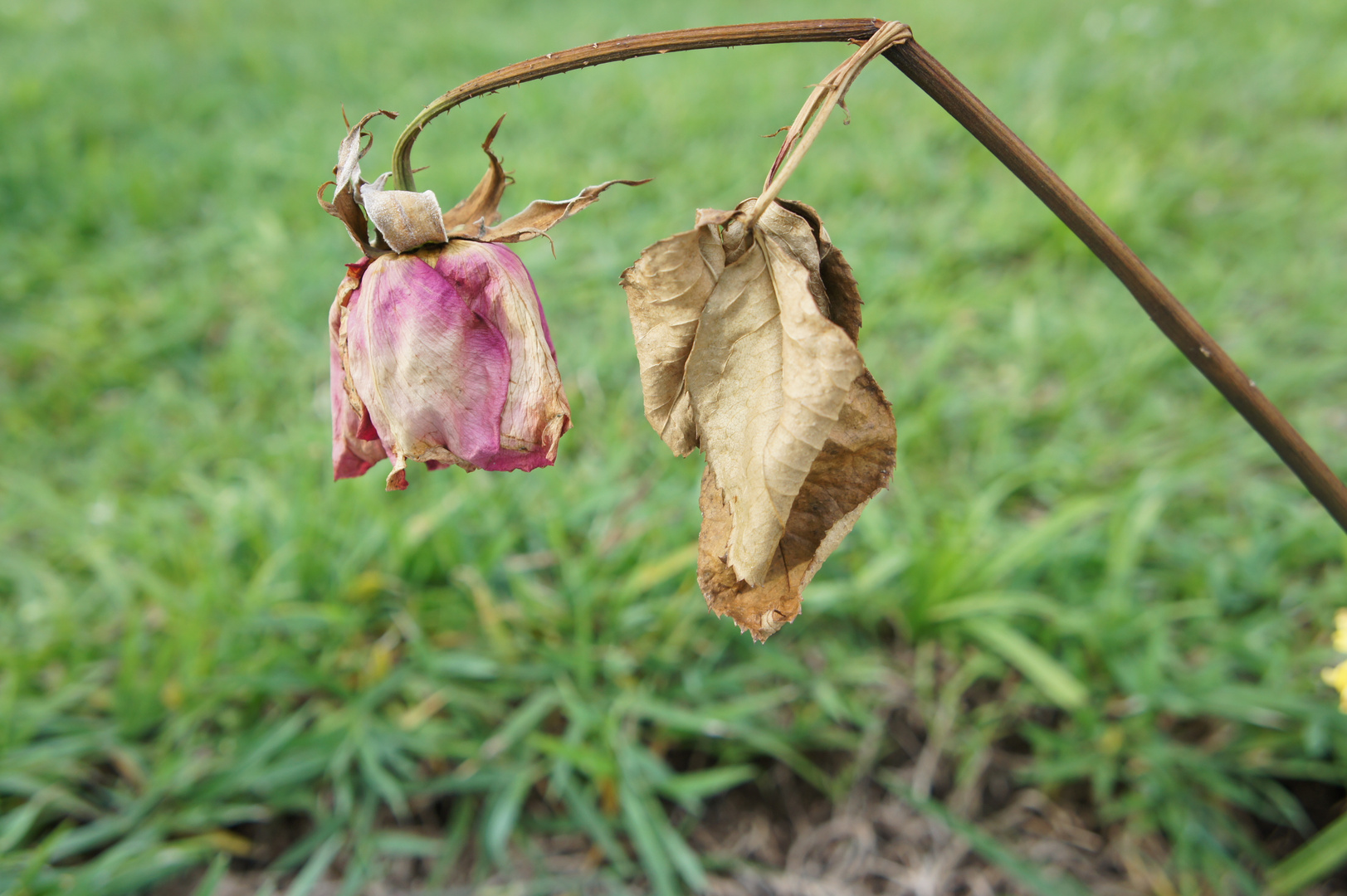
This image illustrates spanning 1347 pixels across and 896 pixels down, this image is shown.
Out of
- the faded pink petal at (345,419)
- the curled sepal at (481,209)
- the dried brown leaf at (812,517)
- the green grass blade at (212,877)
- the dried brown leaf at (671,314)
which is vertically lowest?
the green grass blade at (212,877)

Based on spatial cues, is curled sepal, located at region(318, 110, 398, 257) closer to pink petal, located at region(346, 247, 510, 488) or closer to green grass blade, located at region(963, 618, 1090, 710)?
pink petal, located at region(346, 247, 510, 488)

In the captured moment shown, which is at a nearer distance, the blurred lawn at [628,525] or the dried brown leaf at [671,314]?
the dried brown leaf at [671,314]

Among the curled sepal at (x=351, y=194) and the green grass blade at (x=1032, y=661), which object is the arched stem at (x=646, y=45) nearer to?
the curled sepal at (x=351, y=194)

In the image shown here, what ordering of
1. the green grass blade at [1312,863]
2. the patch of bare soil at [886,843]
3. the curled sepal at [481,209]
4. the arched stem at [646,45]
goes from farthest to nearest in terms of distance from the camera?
the patch of bare soil at [886,843], the green grass blade at [1312,863], the curled sepal at [481,209], the arched stem at [646,45]

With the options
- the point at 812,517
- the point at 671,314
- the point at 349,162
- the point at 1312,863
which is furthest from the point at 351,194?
the point at 1312,863

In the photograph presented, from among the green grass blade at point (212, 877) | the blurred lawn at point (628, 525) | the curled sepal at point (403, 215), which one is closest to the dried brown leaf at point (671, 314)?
the curled sepal at point (403, 215)

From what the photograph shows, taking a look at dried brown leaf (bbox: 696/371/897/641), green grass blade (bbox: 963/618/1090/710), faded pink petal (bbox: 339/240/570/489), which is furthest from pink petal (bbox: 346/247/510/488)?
green grass blade (bbox: 963/618/1090/710)

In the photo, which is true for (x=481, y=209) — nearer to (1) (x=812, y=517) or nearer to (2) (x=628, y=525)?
(1) (x=812, y=517)
